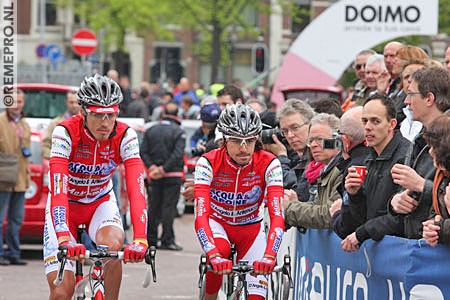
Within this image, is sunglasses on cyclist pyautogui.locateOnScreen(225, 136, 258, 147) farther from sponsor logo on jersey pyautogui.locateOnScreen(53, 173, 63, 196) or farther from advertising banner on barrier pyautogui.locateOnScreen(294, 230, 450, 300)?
sponsor logo on jersey pyautogui.locateOnScreen(53, 173, 63, 196)

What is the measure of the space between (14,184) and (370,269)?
853 cm

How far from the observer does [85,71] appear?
34656 mm

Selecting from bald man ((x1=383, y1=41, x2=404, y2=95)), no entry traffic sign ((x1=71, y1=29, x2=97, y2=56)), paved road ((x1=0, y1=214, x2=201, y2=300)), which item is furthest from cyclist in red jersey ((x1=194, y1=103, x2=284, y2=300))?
no entry traffic sign ((x1=71, y1=29, x2=97, y2=56))

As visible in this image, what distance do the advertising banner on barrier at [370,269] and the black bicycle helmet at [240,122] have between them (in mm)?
1119

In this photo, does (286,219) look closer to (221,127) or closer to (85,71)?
(221,127)

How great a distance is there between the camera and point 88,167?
29.4 feet

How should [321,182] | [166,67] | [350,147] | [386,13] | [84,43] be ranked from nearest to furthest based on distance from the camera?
[350,147] < [321,182] < [386,13] < [84,43] < [166,67]

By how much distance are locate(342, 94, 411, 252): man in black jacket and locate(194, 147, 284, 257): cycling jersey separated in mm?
Result: 574

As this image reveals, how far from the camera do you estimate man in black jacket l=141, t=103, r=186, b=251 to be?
1858 cm

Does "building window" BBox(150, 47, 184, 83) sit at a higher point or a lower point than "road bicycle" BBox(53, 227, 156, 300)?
higher

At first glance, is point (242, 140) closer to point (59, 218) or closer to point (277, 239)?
point (277, 239)

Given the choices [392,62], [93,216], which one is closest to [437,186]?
[93,216]

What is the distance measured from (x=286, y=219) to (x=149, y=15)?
49.5 metres

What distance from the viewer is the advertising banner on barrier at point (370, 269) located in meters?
7.07
